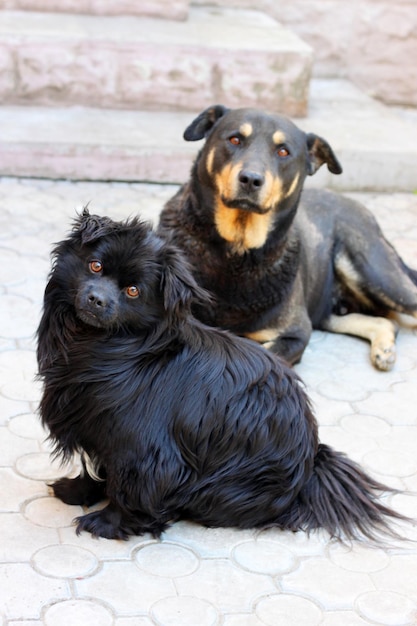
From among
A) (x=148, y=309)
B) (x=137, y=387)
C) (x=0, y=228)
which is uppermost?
(x=148, y=309)

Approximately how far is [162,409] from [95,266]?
53 cm

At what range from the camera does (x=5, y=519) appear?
124 inches

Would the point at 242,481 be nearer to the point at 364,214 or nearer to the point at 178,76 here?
the point at 364,214

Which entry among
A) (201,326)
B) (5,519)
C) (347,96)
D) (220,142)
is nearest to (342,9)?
(347,96)

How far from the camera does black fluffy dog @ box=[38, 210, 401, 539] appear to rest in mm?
2889

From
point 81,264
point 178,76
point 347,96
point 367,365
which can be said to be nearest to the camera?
point 81,264

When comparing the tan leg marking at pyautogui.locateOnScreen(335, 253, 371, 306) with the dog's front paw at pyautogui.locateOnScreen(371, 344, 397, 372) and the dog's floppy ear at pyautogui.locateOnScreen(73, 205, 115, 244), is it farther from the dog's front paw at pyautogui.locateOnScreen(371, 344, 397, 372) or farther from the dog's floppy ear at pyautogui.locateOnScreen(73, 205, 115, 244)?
the dog's floppy ear at pyautogui.locateOnScreen(73, 205, 115, 244)

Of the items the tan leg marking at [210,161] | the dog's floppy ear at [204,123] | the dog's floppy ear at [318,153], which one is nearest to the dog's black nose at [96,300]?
the tan leg marking at [210,161]

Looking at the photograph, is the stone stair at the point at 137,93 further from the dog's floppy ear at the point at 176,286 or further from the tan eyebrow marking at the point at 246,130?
the dog's floppy ear at the point at 176,286

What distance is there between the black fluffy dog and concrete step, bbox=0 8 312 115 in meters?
4.39

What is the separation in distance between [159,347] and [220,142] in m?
1.65

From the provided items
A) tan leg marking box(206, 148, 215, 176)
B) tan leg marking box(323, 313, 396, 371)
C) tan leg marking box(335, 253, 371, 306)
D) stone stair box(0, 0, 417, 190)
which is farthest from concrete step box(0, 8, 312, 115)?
tan leg marking box(206, 148, 215, 176)

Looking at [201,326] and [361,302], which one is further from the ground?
[201,326]

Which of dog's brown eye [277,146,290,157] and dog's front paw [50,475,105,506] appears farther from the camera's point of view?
dog's brown eye [277,146,290,157]
